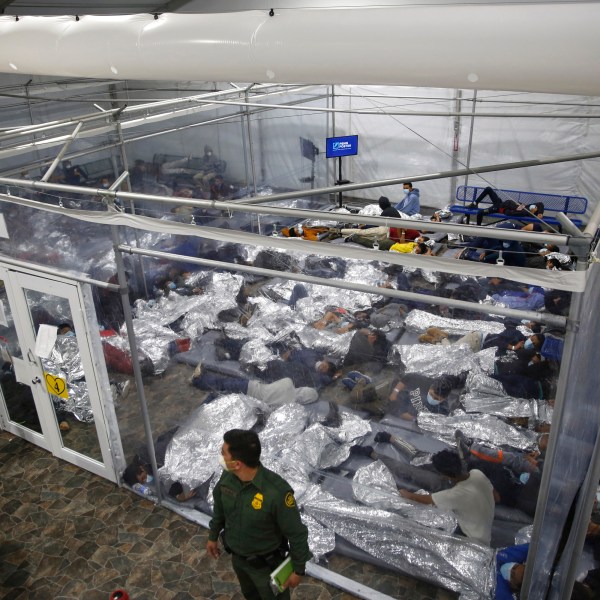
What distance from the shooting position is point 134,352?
4086mm

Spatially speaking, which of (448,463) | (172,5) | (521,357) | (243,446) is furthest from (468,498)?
(172,5)

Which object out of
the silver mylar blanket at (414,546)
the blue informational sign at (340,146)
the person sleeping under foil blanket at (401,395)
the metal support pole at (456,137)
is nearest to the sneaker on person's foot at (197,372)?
the person sleeping under foil blanket at (401,395)

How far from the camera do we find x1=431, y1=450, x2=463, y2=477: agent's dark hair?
3.39 m

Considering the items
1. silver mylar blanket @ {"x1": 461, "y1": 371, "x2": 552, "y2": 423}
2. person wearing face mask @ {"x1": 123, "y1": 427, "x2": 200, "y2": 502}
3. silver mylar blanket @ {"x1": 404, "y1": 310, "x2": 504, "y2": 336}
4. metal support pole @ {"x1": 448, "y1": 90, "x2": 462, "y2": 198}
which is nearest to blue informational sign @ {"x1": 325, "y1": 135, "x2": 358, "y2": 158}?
metal support pole @ {"x1": 448, "y1": 90, "x2": 462, "y2": 198}

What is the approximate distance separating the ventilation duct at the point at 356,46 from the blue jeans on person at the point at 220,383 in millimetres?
2117

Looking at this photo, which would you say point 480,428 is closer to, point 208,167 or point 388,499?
point 388,499

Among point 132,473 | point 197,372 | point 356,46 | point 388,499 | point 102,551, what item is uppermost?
point 356,46

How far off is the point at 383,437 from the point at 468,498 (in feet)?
2.07

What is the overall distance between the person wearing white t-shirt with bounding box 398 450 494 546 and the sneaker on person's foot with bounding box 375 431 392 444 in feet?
1.19

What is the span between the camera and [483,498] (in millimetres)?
3287

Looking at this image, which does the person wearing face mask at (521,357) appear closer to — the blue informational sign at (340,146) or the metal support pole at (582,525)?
the metal support pole at (582,525)

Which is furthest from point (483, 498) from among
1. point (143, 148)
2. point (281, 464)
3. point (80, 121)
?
point (143, 148)

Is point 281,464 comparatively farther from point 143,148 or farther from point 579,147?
point 579,147

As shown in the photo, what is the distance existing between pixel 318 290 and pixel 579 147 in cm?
682
